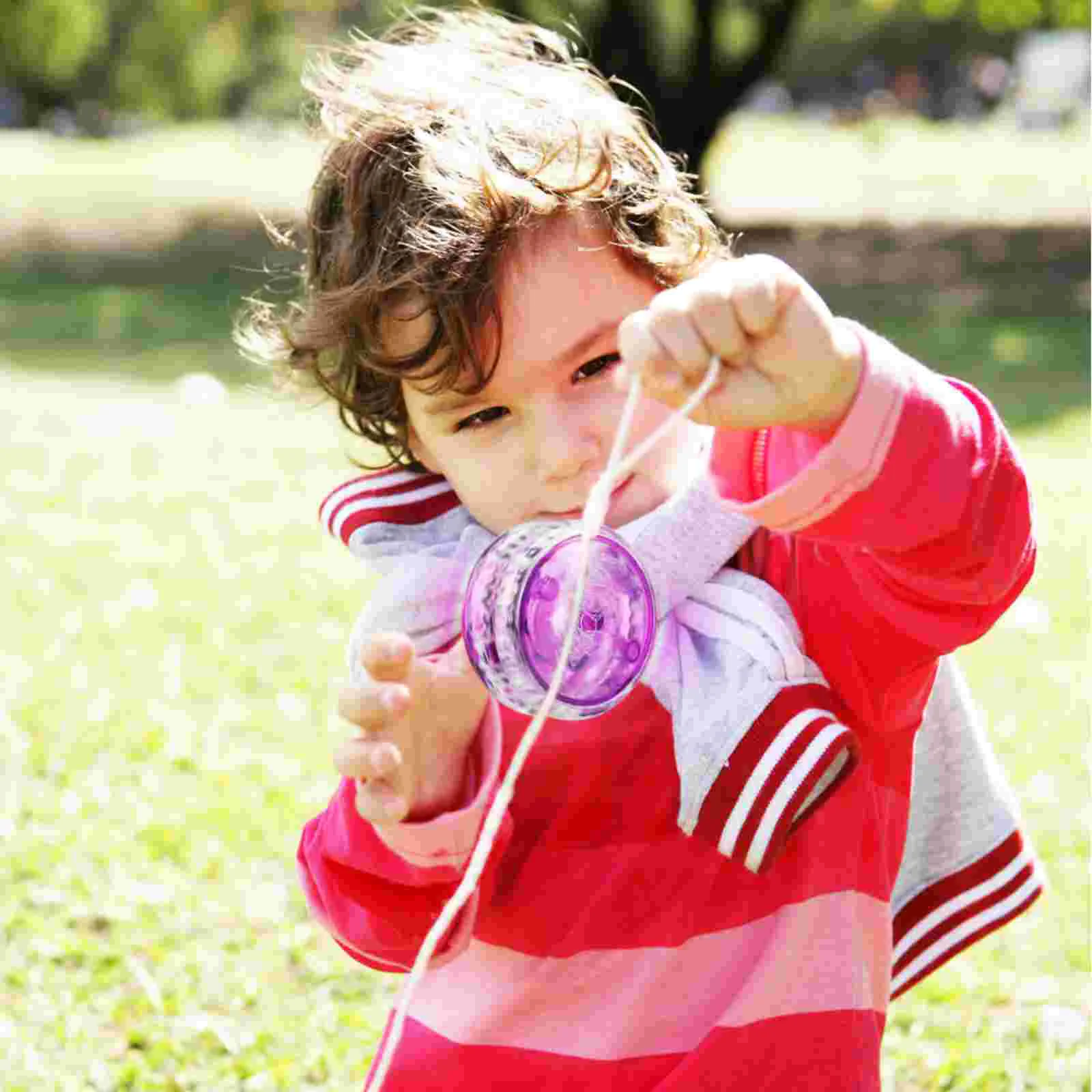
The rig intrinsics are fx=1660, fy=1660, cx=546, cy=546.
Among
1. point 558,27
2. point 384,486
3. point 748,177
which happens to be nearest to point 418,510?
point 384,486

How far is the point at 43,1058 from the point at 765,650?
5.90 ft

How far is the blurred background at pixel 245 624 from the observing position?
10.1 ft

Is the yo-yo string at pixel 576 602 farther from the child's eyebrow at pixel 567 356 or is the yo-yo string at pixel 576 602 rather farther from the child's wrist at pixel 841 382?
the child's eyebrow at pixel 567 356

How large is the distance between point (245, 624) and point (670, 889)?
3440 mm

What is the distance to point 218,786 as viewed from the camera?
4043mm

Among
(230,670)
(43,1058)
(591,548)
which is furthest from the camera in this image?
(230,670)

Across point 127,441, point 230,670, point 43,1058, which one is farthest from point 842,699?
point 127,441

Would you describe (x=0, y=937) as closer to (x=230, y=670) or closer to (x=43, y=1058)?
(x=43, y=1058)

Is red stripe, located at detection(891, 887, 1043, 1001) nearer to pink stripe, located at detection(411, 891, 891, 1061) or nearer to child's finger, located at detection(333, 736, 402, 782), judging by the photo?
pink stripe, located at detection(411, 891, 891, 1061)

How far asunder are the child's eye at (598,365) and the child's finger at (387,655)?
430mm

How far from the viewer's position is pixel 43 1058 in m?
2.96

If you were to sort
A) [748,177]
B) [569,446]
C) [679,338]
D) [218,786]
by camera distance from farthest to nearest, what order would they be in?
[748,177], [218,786], [569,446], [679,338]

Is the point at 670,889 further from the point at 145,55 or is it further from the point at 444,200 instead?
the point at 145,55

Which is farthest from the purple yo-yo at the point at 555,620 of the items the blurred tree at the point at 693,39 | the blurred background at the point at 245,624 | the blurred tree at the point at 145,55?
the blurred tree at the point at 145,55
